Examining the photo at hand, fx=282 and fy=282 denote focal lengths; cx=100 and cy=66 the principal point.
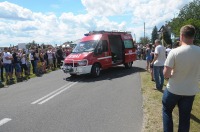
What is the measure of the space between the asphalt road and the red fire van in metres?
3.15

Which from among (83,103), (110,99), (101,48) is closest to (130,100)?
(110,99)

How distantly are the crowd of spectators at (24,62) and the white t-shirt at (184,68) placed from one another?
11.7m

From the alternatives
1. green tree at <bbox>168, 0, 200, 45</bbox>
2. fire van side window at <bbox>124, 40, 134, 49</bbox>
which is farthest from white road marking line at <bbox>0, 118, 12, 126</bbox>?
green tree at <bbox>168, 0, 200, 45</bbox>

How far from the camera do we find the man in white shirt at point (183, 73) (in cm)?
454

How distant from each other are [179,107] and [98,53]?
37.8 ft

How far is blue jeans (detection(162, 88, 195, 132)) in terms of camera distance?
4732mm

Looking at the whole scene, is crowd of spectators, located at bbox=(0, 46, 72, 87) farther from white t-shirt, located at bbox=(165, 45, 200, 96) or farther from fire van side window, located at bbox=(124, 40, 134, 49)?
white t-shirt, located at bbox=(165, 45, 200, 96)

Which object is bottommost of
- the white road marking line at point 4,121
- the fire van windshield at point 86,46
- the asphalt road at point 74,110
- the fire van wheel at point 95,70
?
the white road marking line at point 4,121

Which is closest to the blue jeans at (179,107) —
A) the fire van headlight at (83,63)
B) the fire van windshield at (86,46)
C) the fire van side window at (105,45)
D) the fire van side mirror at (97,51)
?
the fire van headlight at (83,63)

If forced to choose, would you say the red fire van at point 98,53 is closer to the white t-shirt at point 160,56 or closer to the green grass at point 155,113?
the green grass at point 155,113

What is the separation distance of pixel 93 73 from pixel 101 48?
1644 mm

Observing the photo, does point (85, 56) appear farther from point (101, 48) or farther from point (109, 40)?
point (109, 40)

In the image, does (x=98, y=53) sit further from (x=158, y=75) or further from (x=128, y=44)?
(x=158, y=75)

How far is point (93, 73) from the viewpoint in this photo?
52.0 ft
